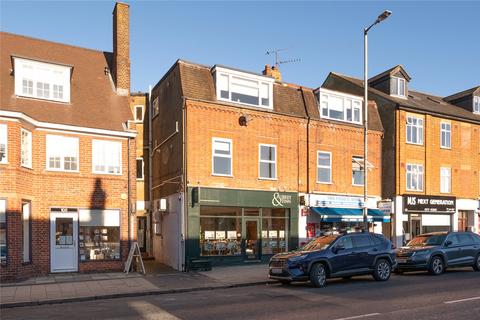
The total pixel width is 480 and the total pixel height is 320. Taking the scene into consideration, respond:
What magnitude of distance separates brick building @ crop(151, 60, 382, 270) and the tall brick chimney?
2149 mm

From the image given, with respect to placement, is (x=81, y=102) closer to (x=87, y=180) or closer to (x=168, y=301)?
(x=87, y=180)

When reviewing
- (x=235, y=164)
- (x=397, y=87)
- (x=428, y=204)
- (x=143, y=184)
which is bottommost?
(x=428, y=204)

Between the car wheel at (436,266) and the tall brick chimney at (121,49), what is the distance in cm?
1414

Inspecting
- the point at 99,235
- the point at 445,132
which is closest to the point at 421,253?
the point at 99,235

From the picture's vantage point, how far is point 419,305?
10664mm

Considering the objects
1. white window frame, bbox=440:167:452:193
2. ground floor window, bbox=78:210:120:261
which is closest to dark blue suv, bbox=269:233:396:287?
ground floor window, bbox=78:210:120:261

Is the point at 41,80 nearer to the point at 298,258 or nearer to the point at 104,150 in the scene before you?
the point at 104,150

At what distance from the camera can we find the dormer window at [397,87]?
95.2 feet

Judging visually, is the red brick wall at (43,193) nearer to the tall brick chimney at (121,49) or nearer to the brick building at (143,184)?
the tall brick chimney at (121,49)

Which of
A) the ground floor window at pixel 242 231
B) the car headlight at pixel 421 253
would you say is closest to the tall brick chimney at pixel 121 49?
the ground floor window at pixel 242 231

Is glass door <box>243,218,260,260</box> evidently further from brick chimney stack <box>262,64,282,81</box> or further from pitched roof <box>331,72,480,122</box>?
pitched roof <box>331,72,480,122</box>

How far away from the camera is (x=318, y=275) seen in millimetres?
14125

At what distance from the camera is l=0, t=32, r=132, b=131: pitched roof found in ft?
59.0

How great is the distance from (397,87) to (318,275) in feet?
61.2
